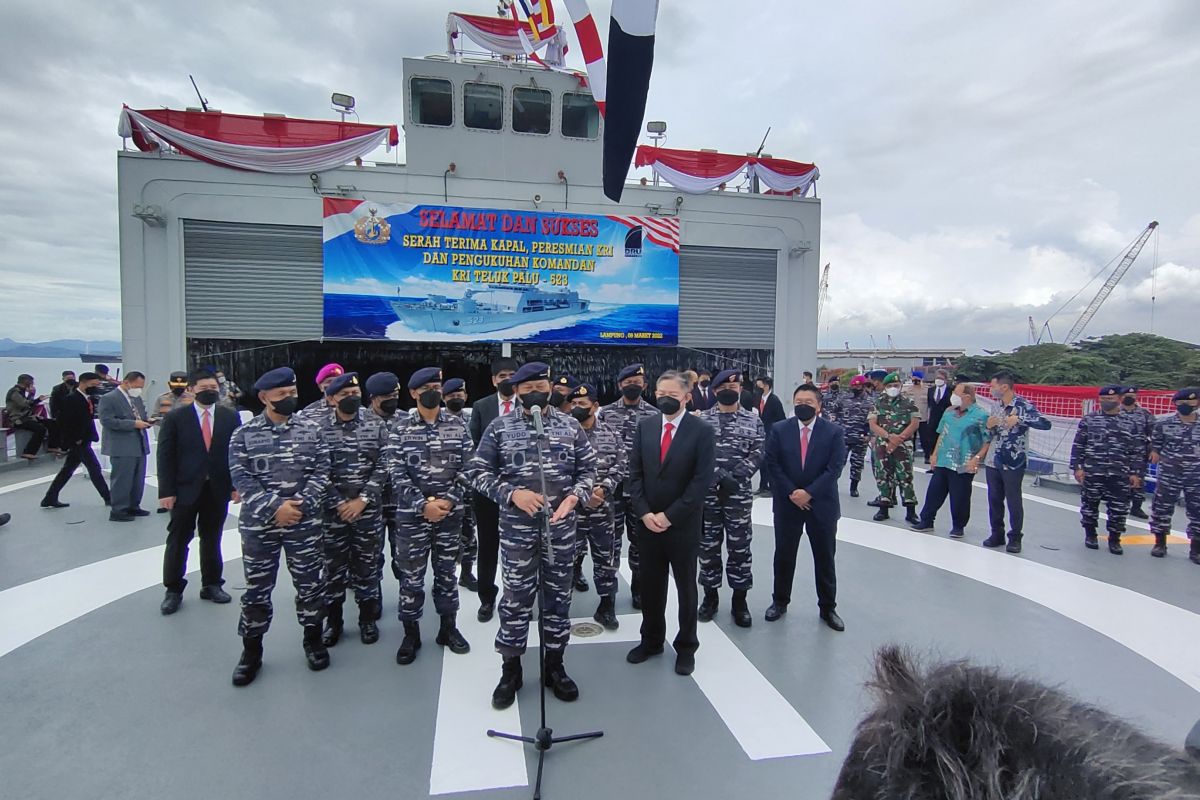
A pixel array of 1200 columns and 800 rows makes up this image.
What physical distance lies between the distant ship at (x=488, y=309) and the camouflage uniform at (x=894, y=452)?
744cm

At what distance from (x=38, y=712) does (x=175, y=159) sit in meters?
12.2

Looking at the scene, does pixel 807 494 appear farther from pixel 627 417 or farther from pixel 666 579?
pixel 627 417

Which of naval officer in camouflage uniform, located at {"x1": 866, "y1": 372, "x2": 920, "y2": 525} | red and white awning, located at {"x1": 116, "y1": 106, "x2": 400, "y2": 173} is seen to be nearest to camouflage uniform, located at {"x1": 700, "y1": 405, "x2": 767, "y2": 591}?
naval officer in camouflage uniform, located at {"x1": 866, "y1": 372, "x2": 920, "y2": 525}

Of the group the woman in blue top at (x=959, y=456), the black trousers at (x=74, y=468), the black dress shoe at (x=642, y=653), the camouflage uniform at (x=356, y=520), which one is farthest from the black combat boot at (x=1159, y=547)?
the black trousers at (x=74, y=468)

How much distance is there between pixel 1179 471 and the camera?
5719 mm

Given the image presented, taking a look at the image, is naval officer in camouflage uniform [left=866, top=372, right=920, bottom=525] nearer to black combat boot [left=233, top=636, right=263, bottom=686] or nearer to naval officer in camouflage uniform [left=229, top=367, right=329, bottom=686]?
naval officer in camouflage uniform [left=229, top=367, right=329, bottom=686]

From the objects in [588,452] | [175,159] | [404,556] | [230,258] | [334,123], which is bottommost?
[404,556]

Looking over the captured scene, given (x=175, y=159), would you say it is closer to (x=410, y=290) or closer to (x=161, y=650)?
(x=410, y=290)

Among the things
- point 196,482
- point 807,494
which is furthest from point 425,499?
point 807,494

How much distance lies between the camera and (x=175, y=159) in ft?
37.8

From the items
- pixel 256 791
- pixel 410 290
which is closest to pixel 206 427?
pixel 256 791

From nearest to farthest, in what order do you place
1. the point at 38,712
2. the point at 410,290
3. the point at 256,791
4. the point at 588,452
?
the point at 256,791 → the point at 38,712 → the point at 588,452 → the point at 410,290

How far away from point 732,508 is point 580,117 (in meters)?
11.9

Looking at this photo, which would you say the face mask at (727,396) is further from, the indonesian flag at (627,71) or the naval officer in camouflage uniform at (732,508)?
the indonesian flag at (627,71)
